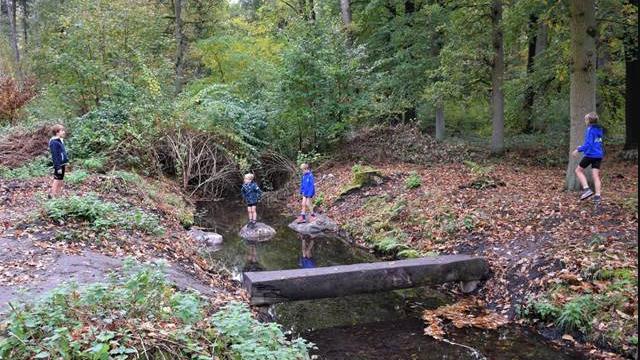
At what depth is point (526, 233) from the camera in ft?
33.7

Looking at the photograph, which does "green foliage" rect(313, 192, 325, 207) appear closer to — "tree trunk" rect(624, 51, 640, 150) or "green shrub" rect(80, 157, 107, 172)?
"green shrub" rect(80, 157, 107, 172)

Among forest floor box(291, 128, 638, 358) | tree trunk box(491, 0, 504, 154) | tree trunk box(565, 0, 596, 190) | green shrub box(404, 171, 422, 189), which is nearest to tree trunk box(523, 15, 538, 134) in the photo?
tree trunk box(491, 0, 504, 154)

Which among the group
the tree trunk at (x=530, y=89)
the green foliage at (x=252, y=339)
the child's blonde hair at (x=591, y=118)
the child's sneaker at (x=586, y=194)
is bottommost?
the green foliage at (x=252, y=339)

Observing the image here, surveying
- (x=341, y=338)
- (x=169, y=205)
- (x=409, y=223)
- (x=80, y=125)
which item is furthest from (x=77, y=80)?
(x=341, y=338)

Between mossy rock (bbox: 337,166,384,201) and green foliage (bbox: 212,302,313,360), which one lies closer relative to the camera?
green foliage (bbox: 212,302,313,360)

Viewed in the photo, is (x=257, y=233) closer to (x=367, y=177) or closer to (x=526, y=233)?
(x=367, y=177)

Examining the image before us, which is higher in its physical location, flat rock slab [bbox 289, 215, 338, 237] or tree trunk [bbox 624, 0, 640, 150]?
tree trunk [bbox 624, 0, 640, 150]

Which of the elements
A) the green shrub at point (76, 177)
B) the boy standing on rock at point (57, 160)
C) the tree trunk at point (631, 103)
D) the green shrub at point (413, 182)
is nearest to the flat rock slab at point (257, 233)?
the green shrub at point (413, 182)

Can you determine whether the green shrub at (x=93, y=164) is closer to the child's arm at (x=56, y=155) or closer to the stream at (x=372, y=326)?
the child's arm at (x=56, y=155)

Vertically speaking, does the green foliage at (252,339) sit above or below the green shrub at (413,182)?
below

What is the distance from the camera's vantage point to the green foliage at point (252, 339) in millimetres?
4891

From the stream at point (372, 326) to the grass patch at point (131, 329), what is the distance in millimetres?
2377

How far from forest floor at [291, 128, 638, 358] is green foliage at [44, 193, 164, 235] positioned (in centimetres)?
549

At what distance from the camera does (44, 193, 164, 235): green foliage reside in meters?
9.48
